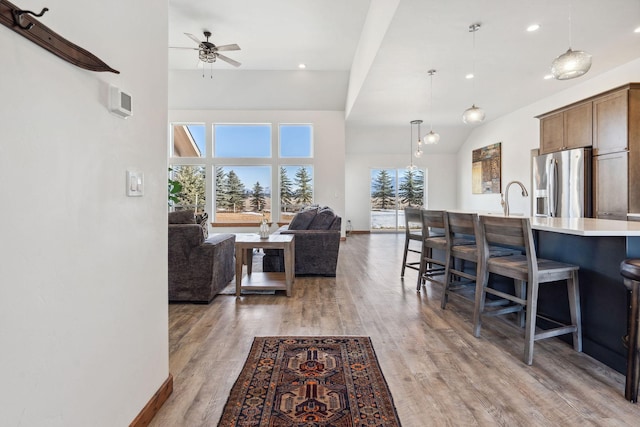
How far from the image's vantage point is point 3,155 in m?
0.77

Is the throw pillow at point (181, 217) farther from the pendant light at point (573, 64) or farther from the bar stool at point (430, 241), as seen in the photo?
the pendant light at point (573, 64)

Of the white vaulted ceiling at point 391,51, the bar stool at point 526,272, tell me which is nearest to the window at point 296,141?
the white vaulted ceiling at point 391,51

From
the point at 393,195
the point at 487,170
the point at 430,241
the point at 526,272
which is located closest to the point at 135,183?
the point at 526,272

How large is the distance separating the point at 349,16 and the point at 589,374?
5292mm

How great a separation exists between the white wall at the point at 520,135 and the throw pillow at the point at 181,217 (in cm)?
618

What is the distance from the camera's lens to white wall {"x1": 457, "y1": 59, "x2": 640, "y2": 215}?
A: 4.87 metres

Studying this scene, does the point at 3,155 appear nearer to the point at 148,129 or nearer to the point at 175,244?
the point at 148,129

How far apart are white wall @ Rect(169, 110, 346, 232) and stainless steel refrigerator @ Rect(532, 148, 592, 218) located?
434 centimetres

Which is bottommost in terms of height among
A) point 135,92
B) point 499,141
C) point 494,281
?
point 494,281

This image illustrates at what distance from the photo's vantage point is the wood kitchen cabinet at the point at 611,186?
4.02 m

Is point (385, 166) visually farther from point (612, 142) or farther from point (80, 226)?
point (80, 226)

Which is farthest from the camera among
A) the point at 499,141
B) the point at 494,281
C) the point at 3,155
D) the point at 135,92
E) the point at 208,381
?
the point at 499,141

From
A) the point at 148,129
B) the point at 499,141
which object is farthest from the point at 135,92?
the point at 499,141

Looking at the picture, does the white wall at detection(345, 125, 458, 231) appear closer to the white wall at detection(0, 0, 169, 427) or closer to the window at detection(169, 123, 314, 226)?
the window at detection(169, 123, 314, 226)
